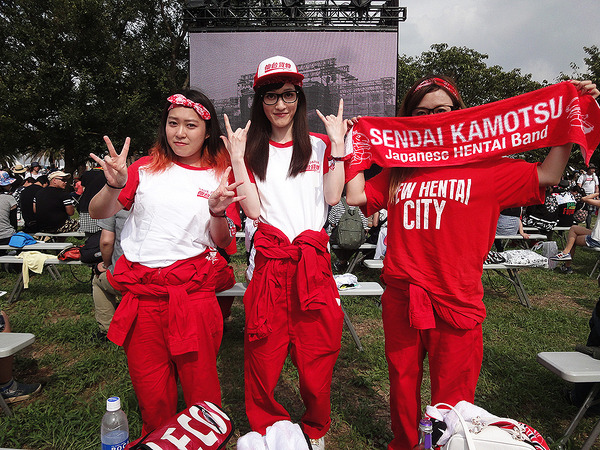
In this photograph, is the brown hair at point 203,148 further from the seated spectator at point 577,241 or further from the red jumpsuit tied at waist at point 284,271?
the seated spectator at point 577,241

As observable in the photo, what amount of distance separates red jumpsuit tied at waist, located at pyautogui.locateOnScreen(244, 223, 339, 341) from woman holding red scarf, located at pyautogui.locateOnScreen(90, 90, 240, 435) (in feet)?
0.75

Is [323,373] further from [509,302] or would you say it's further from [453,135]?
[509,302]

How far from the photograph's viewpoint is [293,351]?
6.73ft

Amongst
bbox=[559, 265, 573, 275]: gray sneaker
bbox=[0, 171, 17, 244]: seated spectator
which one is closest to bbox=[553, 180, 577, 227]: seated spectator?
bbox=[559, 265, 573, 275]: gray sneaker

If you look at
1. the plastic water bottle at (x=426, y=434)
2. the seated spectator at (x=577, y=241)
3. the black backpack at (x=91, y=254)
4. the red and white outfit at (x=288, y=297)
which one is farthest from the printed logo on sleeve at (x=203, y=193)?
the seated spectator at (x=577, y=241)

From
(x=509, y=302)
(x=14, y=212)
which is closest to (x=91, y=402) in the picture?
(x=509, y=302)

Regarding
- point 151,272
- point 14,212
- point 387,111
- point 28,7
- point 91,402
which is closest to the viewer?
point 151,272

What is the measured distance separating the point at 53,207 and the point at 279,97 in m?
7.22

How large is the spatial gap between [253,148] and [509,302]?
5.10 metres

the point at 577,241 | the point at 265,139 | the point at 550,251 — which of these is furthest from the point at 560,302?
the point at 265,139

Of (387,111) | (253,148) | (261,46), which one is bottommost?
(253,148)

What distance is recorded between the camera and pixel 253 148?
81.6 inches

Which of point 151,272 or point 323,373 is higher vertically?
point 151,272

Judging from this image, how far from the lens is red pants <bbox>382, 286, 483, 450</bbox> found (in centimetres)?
186
